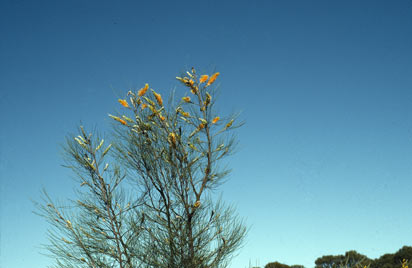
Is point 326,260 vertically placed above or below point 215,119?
above

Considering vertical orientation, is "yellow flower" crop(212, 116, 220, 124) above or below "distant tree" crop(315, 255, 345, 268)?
below

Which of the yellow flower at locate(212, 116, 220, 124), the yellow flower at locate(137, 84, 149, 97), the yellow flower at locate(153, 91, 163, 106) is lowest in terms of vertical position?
the yellow flower at locate(212, 116, 220, 124)

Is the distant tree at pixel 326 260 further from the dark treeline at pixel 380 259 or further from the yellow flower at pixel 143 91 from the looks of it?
the yellow flower at pixel 143 91

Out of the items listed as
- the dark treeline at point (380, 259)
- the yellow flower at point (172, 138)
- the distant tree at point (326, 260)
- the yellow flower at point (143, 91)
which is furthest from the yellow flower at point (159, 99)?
the distant tree at point (326, 260)

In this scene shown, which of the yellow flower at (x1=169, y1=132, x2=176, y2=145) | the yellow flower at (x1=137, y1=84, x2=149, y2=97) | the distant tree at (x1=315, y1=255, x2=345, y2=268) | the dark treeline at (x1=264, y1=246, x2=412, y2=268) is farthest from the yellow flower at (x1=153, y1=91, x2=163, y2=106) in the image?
the distant tree at (x1=315, y1=255, x2=345, y2=268)

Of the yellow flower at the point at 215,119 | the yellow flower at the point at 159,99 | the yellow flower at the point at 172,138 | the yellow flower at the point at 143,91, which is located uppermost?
the yellow flower at the point at 143,91

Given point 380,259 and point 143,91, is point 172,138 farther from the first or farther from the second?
point 380,259

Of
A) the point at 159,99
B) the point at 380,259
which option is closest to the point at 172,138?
the point at 159,99

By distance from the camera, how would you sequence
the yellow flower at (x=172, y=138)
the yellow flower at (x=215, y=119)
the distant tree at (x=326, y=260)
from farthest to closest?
the distant tree at (x=326, y=260)
the yellow flower at (x=215, y=119)
the yellow flower at (x=172, y=138)

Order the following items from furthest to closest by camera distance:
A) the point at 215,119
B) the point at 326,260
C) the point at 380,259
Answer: the point at 326,260 < the point at 380,259 < the point at 215,119

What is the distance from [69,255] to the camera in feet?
11.9

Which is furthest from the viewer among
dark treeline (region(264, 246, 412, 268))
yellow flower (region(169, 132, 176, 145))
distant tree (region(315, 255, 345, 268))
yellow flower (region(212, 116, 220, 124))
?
distant tree (region(315, 255, 345, 268))

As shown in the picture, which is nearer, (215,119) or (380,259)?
(215,119)

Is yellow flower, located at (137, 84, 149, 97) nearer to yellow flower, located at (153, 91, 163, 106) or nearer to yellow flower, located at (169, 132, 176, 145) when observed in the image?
yellow flower, located at (153, 91, 163, 106)
